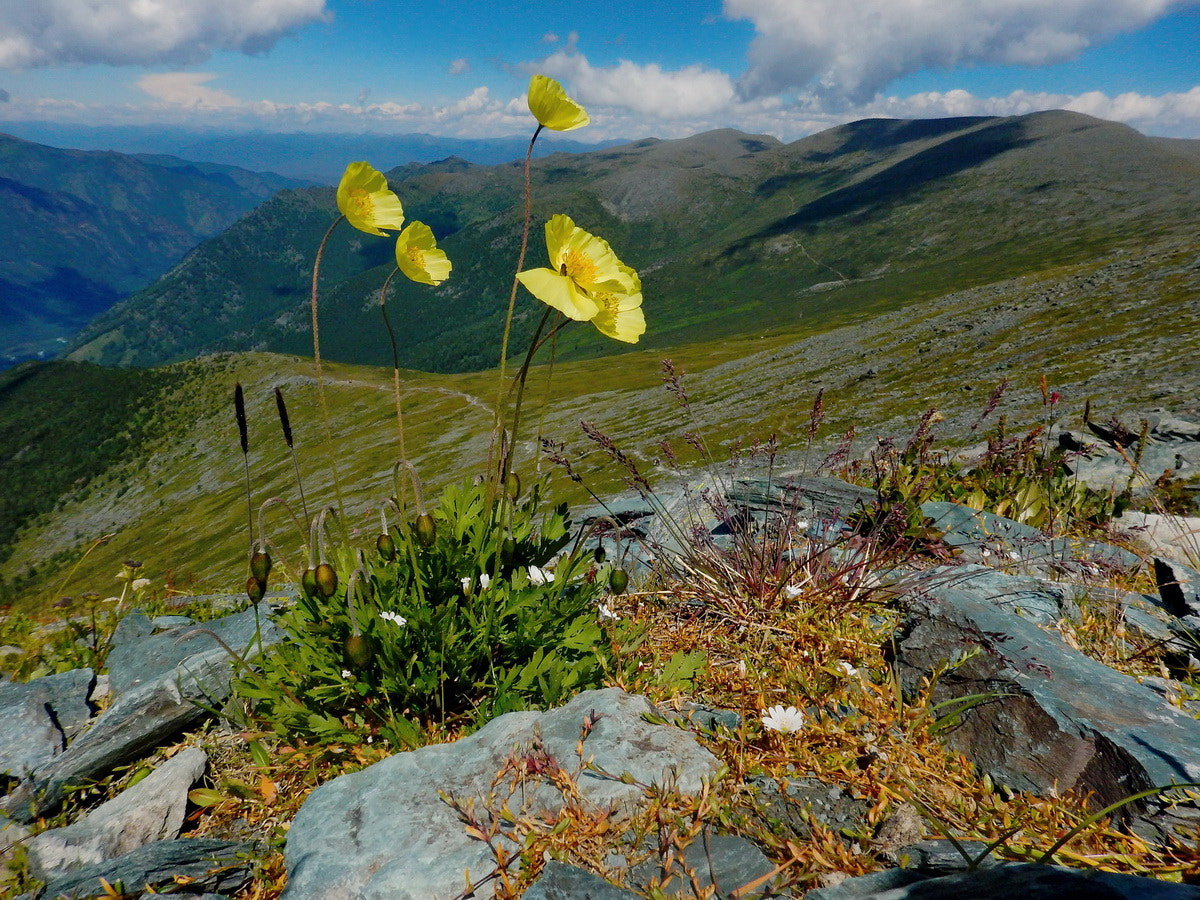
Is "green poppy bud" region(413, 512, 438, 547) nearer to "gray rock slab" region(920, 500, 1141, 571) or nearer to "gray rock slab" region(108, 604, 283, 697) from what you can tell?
"gray rock slab" region(108, 604, 283, 697)

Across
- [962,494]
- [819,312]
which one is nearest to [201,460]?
[962,494]

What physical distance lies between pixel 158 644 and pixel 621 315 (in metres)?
4.58

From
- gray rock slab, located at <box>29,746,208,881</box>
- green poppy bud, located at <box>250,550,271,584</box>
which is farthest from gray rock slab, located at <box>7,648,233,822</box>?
green poppy bud, located at <box>250,550,271,584</box>

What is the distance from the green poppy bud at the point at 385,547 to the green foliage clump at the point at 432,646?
0.13 feet

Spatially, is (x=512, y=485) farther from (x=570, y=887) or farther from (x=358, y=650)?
(x=570, y=887)

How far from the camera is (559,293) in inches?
108

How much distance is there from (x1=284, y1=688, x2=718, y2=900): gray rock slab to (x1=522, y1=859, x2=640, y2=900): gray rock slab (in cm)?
35

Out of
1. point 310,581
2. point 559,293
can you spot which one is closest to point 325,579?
point 310,581

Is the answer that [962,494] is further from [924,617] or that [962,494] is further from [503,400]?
[503,400]

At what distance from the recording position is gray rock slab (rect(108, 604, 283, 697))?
15.3ft

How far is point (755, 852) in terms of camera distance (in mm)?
2496

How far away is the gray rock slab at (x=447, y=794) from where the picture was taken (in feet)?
8.69

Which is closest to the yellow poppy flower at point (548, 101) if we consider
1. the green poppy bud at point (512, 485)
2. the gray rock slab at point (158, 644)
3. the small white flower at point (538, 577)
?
the green poppy bud at point (512, 485)

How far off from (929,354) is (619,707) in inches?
3051
